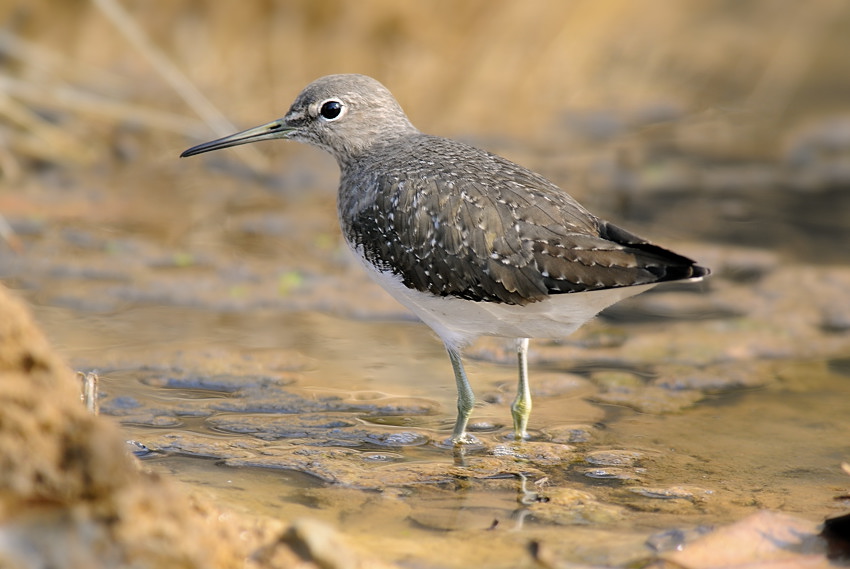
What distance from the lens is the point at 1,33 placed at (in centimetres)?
1080

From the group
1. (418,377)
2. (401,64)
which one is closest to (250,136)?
(418,377)

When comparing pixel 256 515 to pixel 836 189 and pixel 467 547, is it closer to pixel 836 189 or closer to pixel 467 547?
pixel 467 547

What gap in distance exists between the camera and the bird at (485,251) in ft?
19.2

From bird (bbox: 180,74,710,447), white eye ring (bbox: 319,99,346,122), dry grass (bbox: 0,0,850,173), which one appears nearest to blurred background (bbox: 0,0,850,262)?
dry grass (bbox: 0,0,850,173)

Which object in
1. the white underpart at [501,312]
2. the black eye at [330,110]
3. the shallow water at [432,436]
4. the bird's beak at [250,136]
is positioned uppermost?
the black eye at [330,110]

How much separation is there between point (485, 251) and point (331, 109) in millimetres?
1882

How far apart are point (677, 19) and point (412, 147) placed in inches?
446

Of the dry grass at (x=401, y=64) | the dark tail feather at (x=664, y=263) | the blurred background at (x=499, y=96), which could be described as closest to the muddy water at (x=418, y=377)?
the blurred background at (x=499, y=96)

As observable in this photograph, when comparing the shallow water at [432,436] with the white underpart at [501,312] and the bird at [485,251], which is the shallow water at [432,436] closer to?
the bird at [485,251]

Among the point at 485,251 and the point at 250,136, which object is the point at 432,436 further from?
the point at 250,136

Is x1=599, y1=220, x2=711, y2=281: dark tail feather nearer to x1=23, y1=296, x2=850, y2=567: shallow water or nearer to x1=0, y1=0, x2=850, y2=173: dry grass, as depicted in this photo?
x1=23, y1=296, x2=850, y2=567: shallow water

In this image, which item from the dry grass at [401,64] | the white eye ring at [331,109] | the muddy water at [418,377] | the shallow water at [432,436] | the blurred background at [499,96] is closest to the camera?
the shallow water at [432,436]

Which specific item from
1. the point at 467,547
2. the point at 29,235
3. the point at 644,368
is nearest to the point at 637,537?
the point at 467,547

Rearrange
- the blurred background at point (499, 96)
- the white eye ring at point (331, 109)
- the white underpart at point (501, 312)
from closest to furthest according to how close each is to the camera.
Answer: the white underpart at point (501, 312) < the white eye ring at point (331, 109) < the blurred background at point (499, 96)
